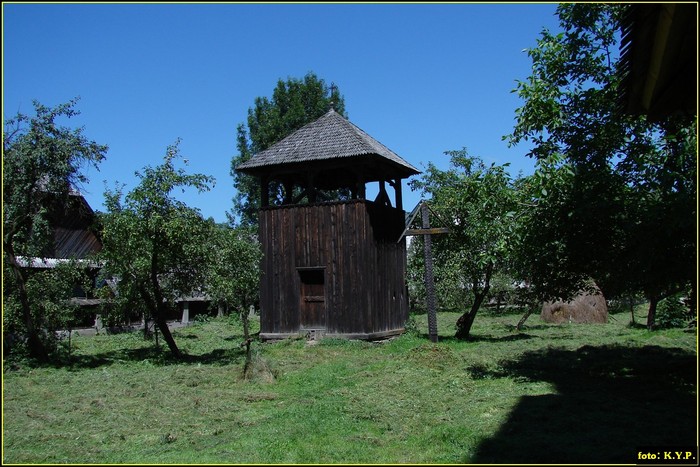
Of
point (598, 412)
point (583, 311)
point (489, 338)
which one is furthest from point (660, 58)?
point (583, 311)

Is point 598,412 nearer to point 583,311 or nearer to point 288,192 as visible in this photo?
point 288,192

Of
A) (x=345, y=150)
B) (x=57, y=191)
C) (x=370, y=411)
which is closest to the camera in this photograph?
(x=370, y=411)

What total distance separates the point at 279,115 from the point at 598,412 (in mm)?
35256

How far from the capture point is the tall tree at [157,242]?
1505cm

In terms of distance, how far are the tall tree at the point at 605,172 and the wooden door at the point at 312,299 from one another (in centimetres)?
960

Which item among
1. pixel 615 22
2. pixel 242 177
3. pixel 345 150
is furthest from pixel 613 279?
pixel 242 177

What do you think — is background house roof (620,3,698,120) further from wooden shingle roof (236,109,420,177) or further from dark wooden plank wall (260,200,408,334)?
dark wooden plank wall (260,200,408,334)

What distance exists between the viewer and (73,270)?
15531 mm

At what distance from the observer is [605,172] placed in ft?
33.3

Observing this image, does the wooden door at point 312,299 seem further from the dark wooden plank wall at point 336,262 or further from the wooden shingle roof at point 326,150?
the wooden shingle roof at point 326,150

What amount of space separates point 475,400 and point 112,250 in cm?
1001

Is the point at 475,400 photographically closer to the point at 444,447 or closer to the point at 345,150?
the point at 444,447

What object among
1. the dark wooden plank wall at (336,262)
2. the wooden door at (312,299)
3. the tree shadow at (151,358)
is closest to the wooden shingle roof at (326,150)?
the dark wooden plank wall at (336,262)

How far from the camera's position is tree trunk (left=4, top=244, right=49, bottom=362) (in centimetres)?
1413
